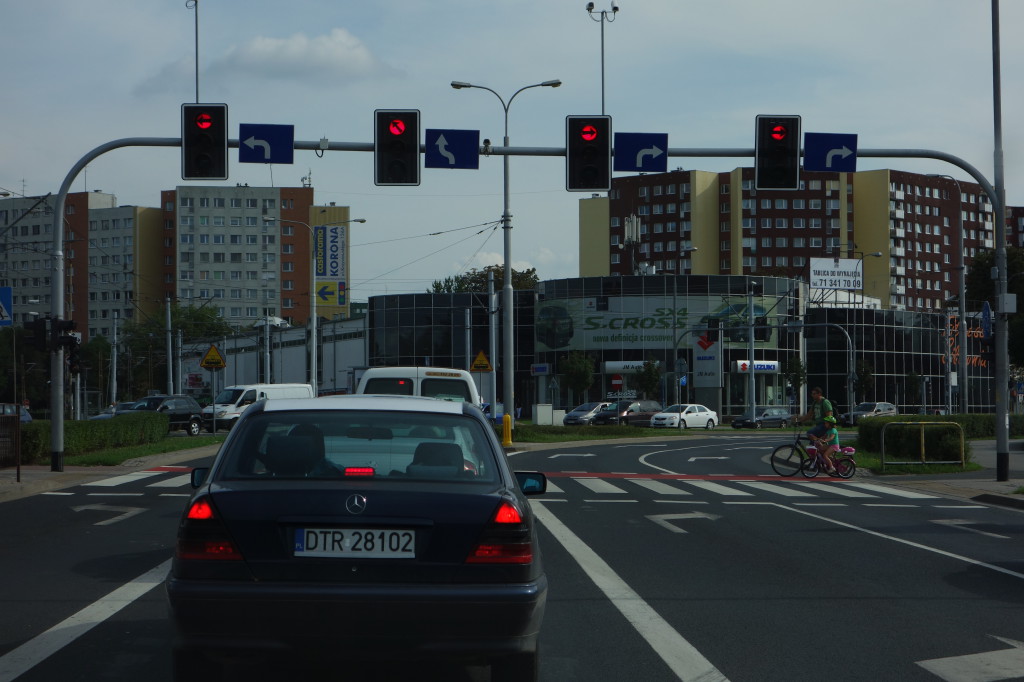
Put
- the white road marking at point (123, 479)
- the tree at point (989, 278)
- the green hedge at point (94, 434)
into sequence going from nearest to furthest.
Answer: the white road marking at point (123, 479) → the green hedge at point (94, 434) → the tree at point (989, 278)

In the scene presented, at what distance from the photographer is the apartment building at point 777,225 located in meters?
121

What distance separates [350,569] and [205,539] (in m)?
0.65

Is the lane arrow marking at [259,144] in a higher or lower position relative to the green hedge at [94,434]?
higher

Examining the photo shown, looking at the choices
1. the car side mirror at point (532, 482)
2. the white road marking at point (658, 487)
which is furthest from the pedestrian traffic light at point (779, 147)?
the car side mirror at point (532, 482)

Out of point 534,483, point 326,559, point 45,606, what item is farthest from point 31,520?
point 326,559

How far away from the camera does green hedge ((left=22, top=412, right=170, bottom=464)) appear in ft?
81.6

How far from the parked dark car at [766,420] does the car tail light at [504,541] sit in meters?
63.9

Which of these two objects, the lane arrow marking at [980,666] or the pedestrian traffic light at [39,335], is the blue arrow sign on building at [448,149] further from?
the lane arrow marking at [980,666]

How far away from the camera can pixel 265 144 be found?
1945cm

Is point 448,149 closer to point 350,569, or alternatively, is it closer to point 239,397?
point 350,569

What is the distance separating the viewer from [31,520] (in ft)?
46.1

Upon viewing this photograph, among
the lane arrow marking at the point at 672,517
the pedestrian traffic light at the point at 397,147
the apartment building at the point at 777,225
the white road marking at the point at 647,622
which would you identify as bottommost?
the lane arrow marking at the point at 672,517

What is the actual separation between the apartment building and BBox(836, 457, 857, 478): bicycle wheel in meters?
95.6

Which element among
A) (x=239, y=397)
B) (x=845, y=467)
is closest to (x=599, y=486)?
(x=845, y=467)
